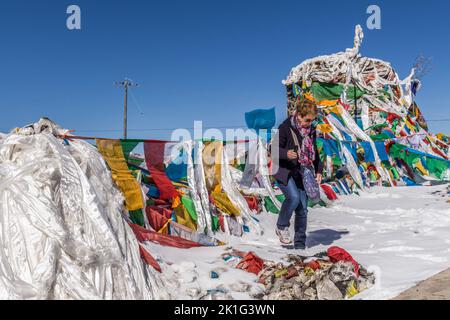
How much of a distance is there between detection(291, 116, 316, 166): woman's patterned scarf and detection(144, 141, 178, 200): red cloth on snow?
1.78 metres

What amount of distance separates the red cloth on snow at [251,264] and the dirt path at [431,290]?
1.22m

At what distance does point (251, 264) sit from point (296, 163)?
4.62 feet

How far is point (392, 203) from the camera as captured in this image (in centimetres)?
812

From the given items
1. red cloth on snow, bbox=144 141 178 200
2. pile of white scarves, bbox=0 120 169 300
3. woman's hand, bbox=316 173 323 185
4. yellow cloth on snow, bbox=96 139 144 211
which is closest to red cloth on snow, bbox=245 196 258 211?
red cloth on snow, bbox=144 141 178 200

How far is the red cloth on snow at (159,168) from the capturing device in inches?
206

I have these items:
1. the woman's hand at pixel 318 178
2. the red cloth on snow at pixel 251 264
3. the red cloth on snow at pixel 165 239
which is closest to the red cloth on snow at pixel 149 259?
the red cloth on snow at pixel 165 239

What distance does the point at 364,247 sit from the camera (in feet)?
14.8

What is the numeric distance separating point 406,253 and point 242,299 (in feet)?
6.97

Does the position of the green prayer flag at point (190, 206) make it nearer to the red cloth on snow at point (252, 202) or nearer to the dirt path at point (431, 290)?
the red cloth on snow at point (252, 202)

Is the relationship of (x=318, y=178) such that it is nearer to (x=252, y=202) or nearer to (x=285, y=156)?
(x=285, y=156)

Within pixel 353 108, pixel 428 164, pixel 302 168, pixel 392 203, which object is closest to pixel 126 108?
pixel 353 108

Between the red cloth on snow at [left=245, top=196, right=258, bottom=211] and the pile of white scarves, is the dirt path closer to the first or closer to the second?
the pile of white scarves

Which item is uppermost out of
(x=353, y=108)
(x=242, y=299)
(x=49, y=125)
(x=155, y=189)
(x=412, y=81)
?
(x=412, y=81)
